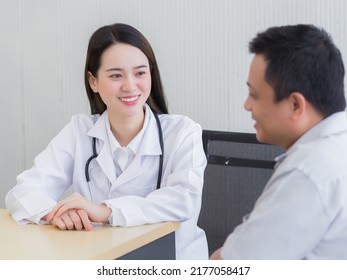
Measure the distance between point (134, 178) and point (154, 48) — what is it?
42.5 inches

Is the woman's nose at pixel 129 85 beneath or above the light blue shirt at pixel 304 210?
above

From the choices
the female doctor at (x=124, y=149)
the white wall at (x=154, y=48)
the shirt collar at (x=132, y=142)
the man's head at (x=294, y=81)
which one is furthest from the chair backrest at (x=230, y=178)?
the man's head at (x=294, y=81)

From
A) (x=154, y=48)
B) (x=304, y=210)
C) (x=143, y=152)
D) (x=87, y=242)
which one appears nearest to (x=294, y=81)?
(x=304, y=210)

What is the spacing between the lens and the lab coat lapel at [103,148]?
2043 millimetres

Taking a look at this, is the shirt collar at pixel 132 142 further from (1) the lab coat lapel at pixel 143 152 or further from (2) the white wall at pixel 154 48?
(2) the white wall at pixel 154 48

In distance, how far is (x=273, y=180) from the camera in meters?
1.21

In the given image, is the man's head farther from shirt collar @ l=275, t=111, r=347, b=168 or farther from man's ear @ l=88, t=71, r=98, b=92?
man's ear @ l=88, t=71, r=98, b=92

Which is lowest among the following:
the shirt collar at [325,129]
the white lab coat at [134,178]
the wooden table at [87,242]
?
the wooden table at [87,242]

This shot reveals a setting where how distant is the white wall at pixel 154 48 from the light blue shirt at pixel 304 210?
4.84ft

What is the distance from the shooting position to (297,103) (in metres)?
1.28

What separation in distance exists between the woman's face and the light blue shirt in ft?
3.00

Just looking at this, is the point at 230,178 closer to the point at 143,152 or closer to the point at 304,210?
the point at 143,152

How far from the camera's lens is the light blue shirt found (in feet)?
3.76

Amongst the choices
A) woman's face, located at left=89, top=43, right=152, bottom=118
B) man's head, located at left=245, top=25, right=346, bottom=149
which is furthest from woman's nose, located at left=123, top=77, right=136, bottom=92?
man's head, located at left=245, top=25, right=346, bottom=149
